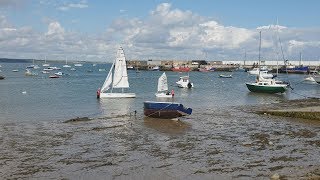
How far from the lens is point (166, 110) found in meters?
31.6

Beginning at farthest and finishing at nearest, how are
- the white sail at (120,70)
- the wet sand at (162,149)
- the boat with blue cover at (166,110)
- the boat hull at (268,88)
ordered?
the boat hull at (268,88) < the white sail at (120,70) < the boat with blue cover at (166,110) < the wet sand at (162,149)

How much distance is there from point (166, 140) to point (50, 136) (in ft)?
22.9

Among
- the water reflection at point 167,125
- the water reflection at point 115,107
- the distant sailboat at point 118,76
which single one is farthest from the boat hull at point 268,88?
the water reflection at point 167,125

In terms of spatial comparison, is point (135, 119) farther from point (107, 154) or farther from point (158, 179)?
point (158, 179)

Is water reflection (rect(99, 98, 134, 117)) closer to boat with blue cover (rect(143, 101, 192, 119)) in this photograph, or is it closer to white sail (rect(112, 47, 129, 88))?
white sail (rect(112, 47, 129, 88))

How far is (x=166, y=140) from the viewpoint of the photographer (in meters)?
23.7

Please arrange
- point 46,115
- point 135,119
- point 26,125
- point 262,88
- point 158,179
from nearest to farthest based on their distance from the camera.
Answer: point 158,179, point 26,125, point 135,119, point 46,115, point 262,88

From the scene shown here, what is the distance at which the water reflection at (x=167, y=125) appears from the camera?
2748cm

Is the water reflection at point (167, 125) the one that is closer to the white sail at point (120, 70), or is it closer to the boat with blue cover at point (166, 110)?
the boat with blue cover at point (166, 110)

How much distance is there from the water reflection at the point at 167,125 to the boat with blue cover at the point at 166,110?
0.39 metres

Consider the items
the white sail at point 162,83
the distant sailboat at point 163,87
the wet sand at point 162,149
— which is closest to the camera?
the wet sand at point 162,149

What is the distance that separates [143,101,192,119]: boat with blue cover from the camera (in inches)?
1233

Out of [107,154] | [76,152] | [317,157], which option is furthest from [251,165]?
[76,152]

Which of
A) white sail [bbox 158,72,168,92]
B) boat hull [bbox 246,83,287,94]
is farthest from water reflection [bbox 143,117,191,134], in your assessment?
boat hull [bbox 246,83,287,94]
